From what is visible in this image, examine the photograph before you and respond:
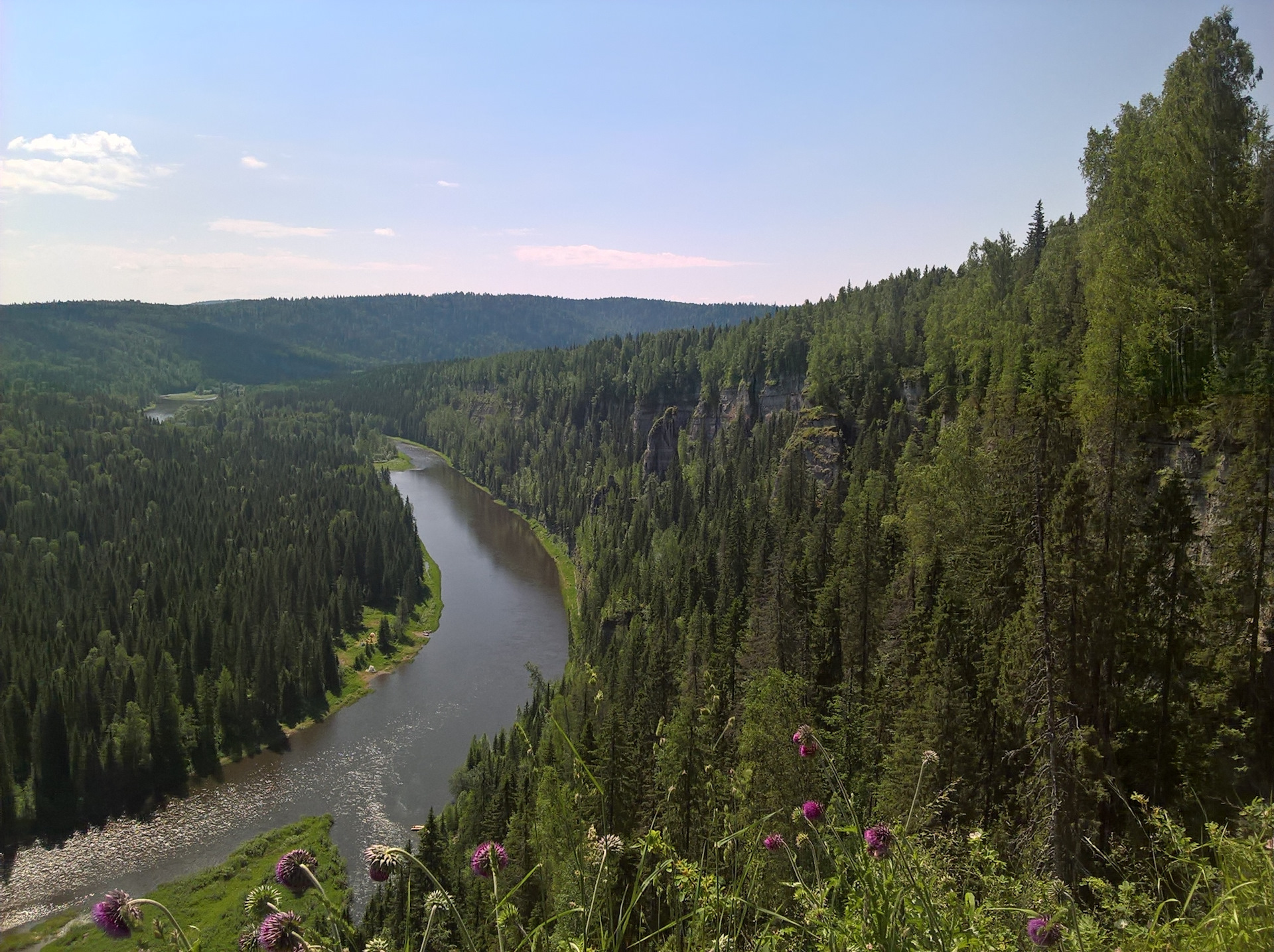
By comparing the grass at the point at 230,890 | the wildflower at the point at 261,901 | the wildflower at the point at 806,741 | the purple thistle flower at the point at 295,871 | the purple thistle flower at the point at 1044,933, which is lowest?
the grass at the point at 230,890

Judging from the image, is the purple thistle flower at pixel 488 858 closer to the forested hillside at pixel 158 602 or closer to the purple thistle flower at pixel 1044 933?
the purple thistle flower at pixel 1044 933

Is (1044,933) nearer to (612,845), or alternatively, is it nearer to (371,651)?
(612,845)

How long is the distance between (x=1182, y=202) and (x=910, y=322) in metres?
63.3

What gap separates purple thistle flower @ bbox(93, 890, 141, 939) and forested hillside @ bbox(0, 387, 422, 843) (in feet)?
224

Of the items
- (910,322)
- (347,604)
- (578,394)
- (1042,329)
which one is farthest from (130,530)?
(1042,329)

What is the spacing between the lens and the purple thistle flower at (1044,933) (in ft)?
19.2

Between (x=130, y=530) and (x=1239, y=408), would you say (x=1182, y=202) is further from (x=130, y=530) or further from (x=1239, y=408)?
(x=130, y=530)

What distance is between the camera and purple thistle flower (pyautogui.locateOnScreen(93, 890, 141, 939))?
5.48m

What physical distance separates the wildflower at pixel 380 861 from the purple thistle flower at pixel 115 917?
1502 millimetres

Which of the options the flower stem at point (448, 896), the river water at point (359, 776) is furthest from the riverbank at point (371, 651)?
the flower stem at point (448, 896)

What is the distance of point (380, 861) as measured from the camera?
5.54 m

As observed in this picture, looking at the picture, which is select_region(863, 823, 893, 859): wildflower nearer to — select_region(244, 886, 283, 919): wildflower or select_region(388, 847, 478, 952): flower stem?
select_region(388, 847, 478, 952): flower stem

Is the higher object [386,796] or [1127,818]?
[1127,818]

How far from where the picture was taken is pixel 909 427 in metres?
76.4
